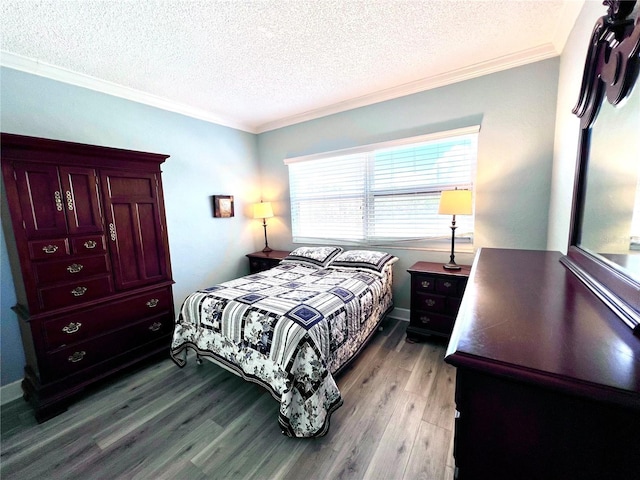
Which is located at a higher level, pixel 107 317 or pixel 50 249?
pixel 50 249

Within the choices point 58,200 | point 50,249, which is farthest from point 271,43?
point 50,249

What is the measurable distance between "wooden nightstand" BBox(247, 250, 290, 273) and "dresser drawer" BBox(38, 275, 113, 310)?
5.72ft

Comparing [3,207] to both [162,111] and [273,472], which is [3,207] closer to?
[162,111]

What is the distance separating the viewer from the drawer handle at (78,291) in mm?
1892

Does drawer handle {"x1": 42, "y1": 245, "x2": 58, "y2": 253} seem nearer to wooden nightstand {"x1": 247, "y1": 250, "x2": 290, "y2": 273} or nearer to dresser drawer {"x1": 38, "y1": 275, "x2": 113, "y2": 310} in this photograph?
dresser drawer {"x1": 38, "y1": 275, "x2": 113, "y2": 310}

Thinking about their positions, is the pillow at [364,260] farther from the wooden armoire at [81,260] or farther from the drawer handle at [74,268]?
the drawer handle at [74,268]

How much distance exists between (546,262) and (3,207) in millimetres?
3372

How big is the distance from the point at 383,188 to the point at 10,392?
3.71m

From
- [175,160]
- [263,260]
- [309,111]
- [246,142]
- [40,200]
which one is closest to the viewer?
[40,200]

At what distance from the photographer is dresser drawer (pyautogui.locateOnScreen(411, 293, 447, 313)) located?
237 cm

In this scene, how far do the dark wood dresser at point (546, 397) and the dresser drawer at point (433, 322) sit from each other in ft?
6.00

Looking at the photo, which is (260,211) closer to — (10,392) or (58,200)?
(58,200)

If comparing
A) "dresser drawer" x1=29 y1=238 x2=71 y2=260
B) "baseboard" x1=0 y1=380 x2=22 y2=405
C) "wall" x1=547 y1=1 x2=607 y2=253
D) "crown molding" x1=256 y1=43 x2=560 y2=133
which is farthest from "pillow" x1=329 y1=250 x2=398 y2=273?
"baseboard" x1=0 y1=380 x2=22 y2=405

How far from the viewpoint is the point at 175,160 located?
9.62ft
